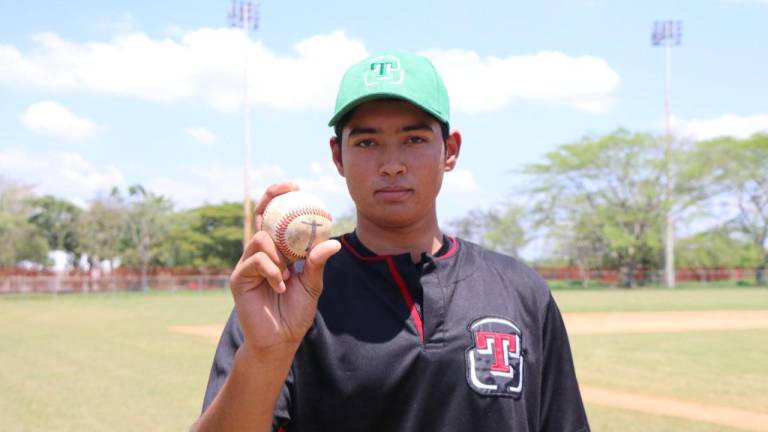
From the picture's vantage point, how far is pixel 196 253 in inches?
2479

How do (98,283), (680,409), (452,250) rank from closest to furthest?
(452,250) → (680,409) → (98,283)

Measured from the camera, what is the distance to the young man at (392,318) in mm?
1731

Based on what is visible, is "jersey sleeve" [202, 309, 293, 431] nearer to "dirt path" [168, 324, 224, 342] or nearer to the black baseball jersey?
the black baseball jersey

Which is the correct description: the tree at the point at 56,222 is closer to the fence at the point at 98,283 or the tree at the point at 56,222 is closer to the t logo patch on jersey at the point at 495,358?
the fence at the point at 98,283

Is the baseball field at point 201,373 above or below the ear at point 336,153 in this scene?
below

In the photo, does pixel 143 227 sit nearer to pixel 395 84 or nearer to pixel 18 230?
pixel 18 230

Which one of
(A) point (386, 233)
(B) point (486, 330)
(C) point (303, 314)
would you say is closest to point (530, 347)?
(B) point (486, 330)

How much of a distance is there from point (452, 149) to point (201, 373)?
9.24m

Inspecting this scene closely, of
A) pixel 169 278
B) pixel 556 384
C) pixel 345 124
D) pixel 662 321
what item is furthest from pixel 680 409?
pixel 169 278

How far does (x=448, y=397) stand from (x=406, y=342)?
0.17 metres

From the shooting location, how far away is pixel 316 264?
1.70 metres

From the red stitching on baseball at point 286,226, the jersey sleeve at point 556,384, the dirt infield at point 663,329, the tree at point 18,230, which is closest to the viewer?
the red stitching on baseball at point 286,226

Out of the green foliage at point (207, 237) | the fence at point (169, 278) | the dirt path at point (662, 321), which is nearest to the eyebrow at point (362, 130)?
the dirt path at point (662, 321)

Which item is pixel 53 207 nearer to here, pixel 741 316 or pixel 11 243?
pixel 11 243
